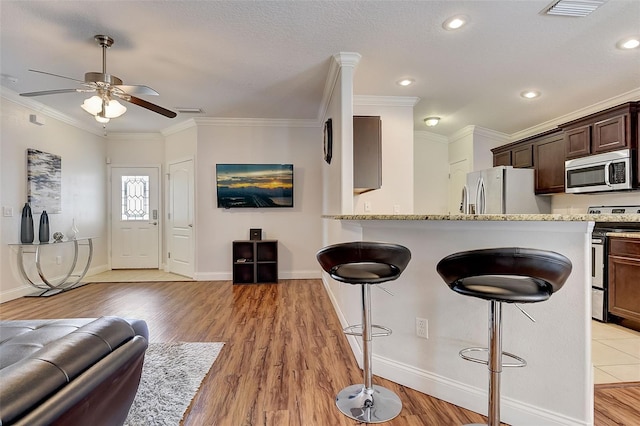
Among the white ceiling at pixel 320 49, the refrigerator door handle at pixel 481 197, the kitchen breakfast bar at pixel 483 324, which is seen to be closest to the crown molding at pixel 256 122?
the white ceiling at pixel 320 49

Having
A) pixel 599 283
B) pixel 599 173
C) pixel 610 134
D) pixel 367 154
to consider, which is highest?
pixel 610 134

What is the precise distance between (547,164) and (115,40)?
5.25m

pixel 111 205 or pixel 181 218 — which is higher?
pixel 111 205

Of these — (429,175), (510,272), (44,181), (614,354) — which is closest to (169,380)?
(510,272)

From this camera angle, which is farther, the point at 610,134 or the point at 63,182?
the point at 63,182

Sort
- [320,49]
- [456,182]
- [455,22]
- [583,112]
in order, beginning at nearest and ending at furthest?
1. [455,22]
2. [320,49]
3. [583,112]
4. [456,182]

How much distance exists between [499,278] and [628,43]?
278cm

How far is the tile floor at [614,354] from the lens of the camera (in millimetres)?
2111

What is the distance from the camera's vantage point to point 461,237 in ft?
5.81

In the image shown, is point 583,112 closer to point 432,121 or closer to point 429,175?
point 432,121

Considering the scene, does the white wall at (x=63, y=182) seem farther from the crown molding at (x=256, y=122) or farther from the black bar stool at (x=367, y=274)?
the black bar stool at (x=367, y=274)

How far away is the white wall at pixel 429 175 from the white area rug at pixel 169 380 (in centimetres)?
426

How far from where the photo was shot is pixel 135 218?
18.7ft

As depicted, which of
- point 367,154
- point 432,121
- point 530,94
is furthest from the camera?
point 432,121
